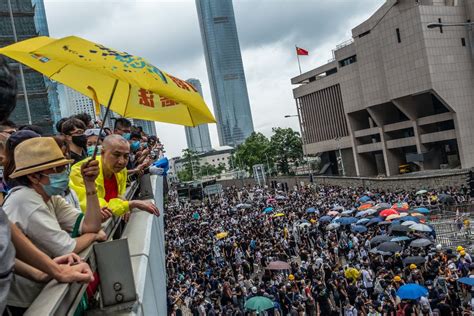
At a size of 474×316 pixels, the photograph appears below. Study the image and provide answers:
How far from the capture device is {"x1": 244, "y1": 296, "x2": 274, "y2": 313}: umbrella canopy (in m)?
13.0

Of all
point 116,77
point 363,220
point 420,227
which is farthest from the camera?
point 363,220

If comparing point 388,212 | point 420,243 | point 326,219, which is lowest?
point 420,243

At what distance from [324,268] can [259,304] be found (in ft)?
13.9

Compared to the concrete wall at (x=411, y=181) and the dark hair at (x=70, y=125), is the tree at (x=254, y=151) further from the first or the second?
the dark hair at (x=70, y=125)

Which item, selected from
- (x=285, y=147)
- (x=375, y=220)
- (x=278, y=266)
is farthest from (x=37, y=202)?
(x=285, y=147)

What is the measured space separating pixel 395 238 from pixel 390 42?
117 feet

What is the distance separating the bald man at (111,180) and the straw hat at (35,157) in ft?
3.16

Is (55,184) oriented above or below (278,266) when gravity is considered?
above

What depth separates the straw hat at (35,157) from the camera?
8.19ft

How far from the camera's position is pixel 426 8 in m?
45.8

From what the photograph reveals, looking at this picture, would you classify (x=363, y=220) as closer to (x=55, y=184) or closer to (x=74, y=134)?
(x=74, y=134)

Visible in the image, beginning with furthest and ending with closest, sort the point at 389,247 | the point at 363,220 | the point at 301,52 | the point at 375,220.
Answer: the point at 301,52, the point at 363,220, the point at 375,220, the point at 389,247

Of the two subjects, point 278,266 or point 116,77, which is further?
point 278,266

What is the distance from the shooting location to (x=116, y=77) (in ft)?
10.5
